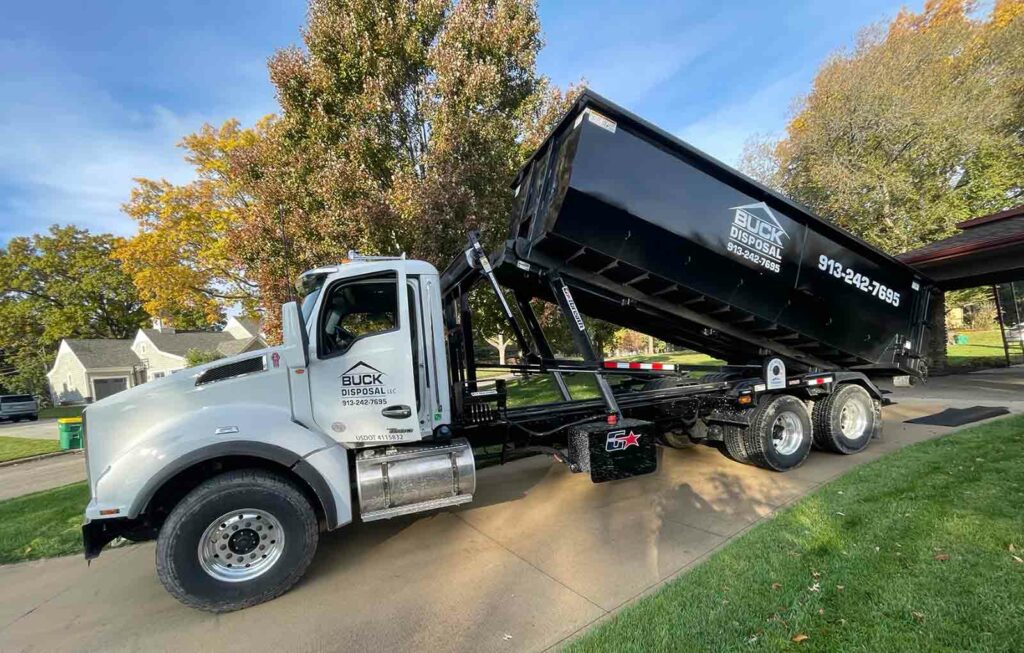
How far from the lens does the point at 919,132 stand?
17.0 metres

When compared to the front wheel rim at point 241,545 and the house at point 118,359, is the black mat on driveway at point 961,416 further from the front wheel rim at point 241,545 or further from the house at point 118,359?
the house at point 118,359

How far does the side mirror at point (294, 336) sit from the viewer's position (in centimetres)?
384

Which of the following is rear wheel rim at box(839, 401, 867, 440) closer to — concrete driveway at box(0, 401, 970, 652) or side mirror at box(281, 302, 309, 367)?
concrete driveway at box(0, 401, 970, 652)

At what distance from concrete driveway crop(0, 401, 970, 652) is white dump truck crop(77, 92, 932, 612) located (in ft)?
1.27

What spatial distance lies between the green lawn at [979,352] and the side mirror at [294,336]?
18.3 m

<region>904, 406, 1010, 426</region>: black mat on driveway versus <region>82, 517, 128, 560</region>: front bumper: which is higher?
<region>82, 517, 128, 560</region>: front bumper

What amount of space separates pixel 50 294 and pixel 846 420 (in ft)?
174

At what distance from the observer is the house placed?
122ft

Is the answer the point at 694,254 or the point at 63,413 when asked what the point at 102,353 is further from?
the point at 694,254

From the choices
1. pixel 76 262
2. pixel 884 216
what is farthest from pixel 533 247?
pixel 76 262

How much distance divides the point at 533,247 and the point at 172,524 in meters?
3.66

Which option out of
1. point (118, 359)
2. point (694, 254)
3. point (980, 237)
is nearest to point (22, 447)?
point (694, 254)

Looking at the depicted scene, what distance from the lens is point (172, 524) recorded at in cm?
343

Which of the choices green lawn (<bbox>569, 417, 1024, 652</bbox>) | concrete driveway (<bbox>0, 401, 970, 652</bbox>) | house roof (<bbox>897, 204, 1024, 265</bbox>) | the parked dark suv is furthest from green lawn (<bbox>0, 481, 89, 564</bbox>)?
the parked dark suv
